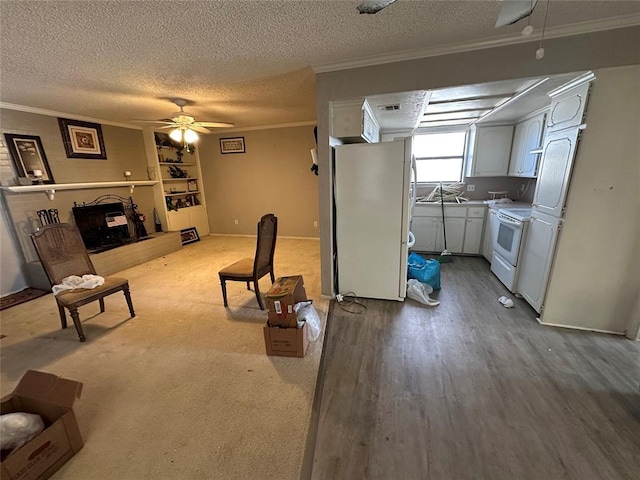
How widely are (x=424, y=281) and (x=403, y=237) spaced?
2.47 ft

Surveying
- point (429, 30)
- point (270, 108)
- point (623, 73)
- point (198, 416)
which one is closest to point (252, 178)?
point (270, 108)

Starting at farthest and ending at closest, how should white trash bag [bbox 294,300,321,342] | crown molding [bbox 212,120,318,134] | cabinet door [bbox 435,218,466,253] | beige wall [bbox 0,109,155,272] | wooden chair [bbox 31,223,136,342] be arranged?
crown molding [bbox 212,120,318,134] → cabinet door [bbox 435,218,466,253] → beige wall [bbox 0,109,155,272] → wooden chair [bbox 31,223,136,342] → white trash bag [bbox 294,300,321,342]

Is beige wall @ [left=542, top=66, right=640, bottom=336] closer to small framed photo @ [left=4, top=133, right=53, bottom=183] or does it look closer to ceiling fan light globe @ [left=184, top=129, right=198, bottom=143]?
ceiling fan light globe @ [left=184, top=129, right=198, bottom=143]

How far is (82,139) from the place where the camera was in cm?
404

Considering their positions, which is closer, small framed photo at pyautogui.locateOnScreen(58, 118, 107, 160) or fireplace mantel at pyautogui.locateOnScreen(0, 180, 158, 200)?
fireplace mantel at pyautogui.locateOnScreen(0, 180, 158, 200)

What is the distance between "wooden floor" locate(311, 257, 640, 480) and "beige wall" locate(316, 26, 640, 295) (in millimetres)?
1510

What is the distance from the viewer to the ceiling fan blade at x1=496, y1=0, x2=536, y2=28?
1.05 meters

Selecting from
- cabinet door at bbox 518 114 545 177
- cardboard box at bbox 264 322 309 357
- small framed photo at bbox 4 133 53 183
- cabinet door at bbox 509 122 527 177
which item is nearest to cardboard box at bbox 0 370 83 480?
cardboard box at bbox 264 322 309 357

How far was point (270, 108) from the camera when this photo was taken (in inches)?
153

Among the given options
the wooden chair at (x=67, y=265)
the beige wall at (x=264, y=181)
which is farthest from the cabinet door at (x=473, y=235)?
the wooden chair at (x=67, y=265)

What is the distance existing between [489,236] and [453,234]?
496 millimetres

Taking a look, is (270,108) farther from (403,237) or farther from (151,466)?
(151,466)

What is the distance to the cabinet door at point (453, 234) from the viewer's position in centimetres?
411

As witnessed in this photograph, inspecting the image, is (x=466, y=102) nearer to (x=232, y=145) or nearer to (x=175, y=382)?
(x=175, y=382)
